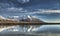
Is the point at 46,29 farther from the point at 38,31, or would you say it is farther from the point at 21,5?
the point at 21,5

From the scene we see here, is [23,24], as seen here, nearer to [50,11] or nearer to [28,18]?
[28,18]

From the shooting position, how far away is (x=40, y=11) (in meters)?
2.19

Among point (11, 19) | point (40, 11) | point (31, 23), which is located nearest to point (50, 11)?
point (40, 11)

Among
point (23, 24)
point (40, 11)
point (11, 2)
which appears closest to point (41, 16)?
point (40, 11)

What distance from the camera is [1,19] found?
219cm

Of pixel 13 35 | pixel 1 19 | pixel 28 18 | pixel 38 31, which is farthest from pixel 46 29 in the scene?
pixel 1 19

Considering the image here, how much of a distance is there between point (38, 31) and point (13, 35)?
0.99 feet

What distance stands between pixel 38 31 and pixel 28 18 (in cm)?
Answer: 20

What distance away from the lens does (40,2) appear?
2.21m

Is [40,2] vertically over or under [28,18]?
over

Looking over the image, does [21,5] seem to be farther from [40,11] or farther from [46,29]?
[46,29]

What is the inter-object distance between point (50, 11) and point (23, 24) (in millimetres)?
354

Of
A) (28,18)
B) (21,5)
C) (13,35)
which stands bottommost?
(13,35)

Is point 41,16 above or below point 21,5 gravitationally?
Answer: below
